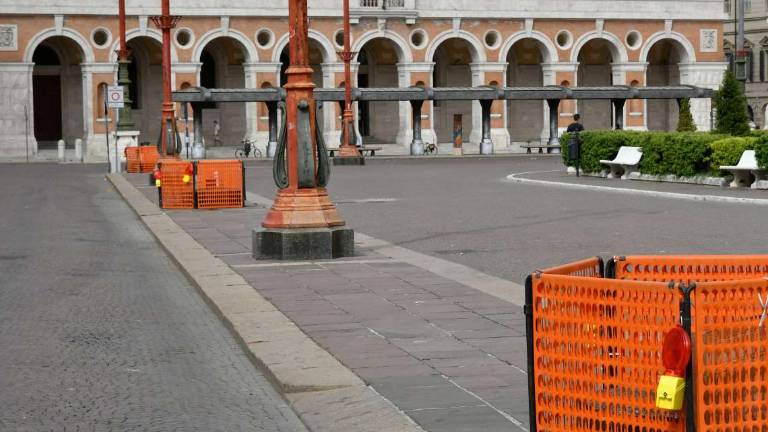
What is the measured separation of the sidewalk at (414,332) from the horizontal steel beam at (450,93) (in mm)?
40726

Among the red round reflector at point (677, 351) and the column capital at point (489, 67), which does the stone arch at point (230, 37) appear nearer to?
the column capital at point (489, 67)

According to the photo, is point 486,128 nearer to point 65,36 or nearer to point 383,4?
point 383,4

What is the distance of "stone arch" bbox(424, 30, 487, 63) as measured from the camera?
7088 centimetres

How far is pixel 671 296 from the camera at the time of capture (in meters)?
5.25

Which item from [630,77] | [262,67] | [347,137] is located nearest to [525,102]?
[630,77]

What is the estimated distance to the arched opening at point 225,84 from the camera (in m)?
71.4

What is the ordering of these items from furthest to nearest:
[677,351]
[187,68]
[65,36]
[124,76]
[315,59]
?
[315,59], [187,68], [65,36], [124,76], [677,351]

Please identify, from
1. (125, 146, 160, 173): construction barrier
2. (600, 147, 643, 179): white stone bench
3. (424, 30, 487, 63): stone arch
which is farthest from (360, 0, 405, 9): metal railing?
(600, 147, 643, 179): white stone bench

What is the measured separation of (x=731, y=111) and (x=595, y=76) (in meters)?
45.9

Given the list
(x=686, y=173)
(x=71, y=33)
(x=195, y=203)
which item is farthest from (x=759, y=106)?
(x=195, y=203)

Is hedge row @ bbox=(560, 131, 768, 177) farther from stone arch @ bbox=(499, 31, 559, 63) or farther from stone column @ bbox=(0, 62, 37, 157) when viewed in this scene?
stone arch @ bbox=(499, 31, 559, 63)

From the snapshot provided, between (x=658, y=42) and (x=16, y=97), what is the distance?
34.1 meters

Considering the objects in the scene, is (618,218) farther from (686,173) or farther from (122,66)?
(122,66)

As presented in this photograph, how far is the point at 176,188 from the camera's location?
24578mm
